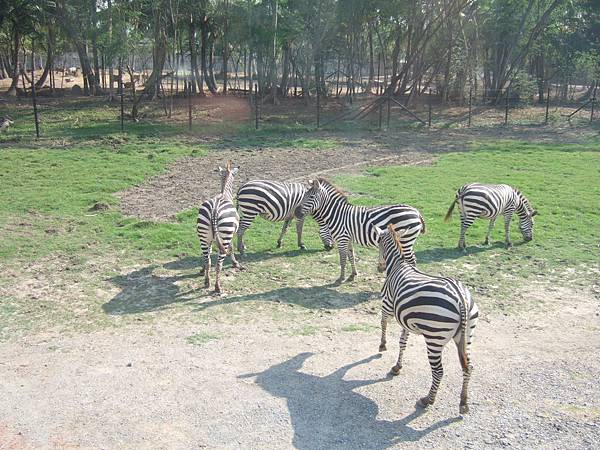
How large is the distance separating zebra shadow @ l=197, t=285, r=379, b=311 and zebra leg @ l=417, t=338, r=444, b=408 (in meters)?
3.16

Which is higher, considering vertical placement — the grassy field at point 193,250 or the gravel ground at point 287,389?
the grassy field at point 193,250

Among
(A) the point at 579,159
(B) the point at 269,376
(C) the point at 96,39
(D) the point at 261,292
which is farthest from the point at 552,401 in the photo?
(C) the point at 96,39

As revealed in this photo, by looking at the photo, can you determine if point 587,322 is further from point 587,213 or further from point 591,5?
point 591,5

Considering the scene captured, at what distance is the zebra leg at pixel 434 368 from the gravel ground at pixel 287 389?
4.7 inches

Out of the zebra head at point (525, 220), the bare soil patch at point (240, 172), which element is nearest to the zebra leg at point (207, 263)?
the bare soil patch at point (240, 172)

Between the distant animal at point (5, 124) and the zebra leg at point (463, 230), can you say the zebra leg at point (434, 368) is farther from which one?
the distant animal at point (5, 124)

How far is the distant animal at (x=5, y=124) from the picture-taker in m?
25.4

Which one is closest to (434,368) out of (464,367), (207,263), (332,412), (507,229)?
(464,367)

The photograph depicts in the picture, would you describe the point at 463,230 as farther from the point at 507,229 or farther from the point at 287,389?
the point at 287,389

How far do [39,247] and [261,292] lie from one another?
5170mm

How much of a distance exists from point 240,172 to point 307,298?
9476 mm

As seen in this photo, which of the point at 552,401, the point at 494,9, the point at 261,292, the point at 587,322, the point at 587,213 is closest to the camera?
the point at 552,401

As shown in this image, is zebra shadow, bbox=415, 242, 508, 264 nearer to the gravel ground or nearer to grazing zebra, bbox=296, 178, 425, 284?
grazing zebra, bbox=296, 178, 425, 284

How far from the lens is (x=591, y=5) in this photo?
118ft
